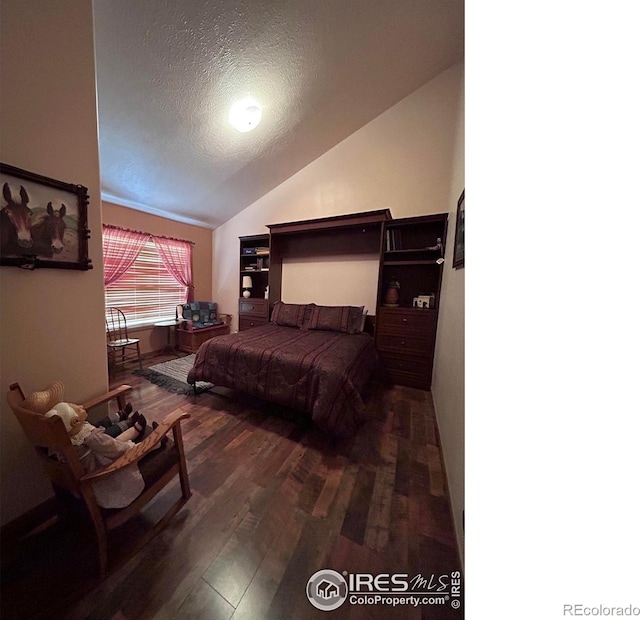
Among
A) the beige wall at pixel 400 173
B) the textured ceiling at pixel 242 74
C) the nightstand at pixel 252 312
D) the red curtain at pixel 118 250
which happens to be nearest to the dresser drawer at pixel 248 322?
the nightstand at pixel 252 312

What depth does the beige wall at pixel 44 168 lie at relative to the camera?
3.05 ft

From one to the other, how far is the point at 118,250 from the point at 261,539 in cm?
382

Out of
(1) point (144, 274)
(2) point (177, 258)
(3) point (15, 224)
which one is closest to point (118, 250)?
(1) point (144, 274)

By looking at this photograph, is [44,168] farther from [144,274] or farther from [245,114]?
[144,274]

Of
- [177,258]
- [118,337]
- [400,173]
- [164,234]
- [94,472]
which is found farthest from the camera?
[177,258]

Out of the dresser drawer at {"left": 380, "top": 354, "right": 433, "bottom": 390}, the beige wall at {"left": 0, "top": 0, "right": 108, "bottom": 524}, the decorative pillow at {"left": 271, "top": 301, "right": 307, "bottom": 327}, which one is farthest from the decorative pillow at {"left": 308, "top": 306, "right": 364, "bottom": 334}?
the beige wall at {"left": 0, "top": 0, "right": 108, "bottom": 524}

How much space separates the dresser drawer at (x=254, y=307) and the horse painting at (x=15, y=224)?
260 cm

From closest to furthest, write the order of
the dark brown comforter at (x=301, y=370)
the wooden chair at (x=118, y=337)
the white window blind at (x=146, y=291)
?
1. the dark brown comforter at (x=301, y=370)
2. the wooden chair at (x=118, y=337)
3. the white window blind at (x=146, y=291)

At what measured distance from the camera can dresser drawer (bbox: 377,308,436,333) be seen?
2.53 m

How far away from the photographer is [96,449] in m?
0.90

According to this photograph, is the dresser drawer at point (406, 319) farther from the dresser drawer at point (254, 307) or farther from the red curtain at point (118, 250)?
the red curtain at point (118, 250)
